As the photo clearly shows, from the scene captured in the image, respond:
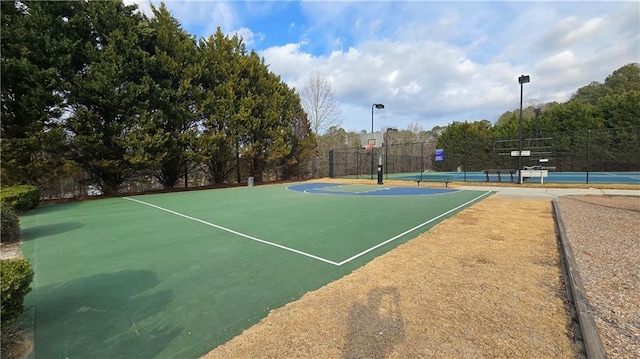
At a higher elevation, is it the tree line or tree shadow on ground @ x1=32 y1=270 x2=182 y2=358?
the tree line

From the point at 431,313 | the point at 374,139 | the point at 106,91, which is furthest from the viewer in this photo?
the point at 374,139

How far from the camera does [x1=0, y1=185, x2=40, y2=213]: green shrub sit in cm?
716

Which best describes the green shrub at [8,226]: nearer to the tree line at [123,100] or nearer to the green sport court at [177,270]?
the green sport court at [177,270]

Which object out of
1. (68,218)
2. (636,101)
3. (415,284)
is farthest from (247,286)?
(636,101)

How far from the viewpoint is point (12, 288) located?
190cm

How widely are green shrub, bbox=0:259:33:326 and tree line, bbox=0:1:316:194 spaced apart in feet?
38.4

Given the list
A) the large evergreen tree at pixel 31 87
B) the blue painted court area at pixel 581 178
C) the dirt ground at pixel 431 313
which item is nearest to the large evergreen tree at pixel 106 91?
the large evergreen tree at pixel 31 87

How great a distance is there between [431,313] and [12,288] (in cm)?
308

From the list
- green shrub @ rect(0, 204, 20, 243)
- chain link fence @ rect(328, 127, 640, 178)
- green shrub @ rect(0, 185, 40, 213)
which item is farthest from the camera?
chain link fence @ rect(328, 127, 640, 178)

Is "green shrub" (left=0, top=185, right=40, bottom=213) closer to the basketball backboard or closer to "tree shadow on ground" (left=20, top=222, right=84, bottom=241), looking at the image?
"tree shadow on ground" (left=20, top=222, right=84, bottom=241)

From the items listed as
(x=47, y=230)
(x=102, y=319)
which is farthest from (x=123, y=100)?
(x=102, y=319)

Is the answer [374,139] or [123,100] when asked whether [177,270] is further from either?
[374,139]

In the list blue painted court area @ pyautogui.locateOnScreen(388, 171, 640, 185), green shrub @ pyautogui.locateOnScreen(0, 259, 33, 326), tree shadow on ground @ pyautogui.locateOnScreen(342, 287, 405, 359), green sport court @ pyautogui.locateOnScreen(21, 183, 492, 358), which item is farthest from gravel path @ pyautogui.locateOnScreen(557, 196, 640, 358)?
blue painted court area @ pyautogui.locateOnScreen(388, 171, 640, 185)

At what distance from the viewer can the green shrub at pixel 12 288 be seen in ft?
6.09
